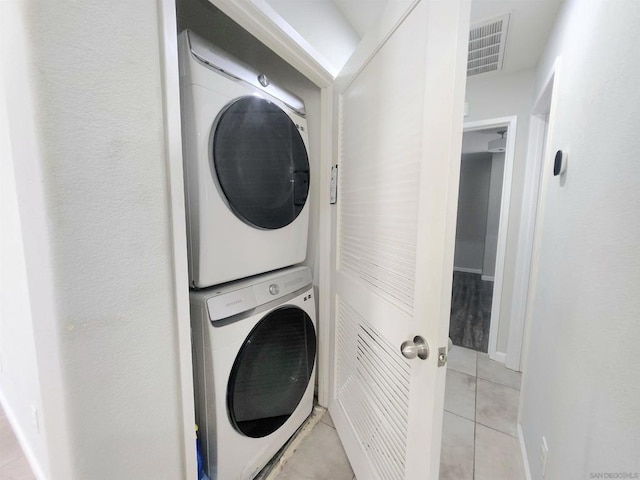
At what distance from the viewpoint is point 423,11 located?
0.68 m

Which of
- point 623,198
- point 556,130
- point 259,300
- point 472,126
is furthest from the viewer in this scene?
point 472,126

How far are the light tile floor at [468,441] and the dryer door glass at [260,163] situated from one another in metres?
1.15

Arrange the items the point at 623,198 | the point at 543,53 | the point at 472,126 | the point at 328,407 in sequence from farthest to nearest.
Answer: the point at 472,126, the point at 543,53, the point at 328,407, the point at 623,198

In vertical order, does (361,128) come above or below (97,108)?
above

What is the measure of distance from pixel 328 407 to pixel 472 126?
2330mm

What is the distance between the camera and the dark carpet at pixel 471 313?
2.52 m

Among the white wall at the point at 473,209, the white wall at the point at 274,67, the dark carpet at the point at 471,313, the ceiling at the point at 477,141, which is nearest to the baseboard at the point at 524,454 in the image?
the dark carpet at the point at 471,313

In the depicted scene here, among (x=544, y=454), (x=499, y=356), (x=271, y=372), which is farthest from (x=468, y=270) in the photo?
(x=271, y=372)

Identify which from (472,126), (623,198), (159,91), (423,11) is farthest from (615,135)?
(472,126)

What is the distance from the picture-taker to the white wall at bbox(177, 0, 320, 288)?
1.30 metres

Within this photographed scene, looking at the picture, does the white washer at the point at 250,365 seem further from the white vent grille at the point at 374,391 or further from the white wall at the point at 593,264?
the white wall at the point at 593,264

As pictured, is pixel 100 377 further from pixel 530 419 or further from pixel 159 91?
pixel 530 419

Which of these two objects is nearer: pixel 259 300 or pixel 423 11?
pixel 423 11

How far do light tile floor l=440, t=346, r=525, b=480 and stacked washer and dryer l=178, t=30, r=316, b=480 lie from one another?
2.95 ft
